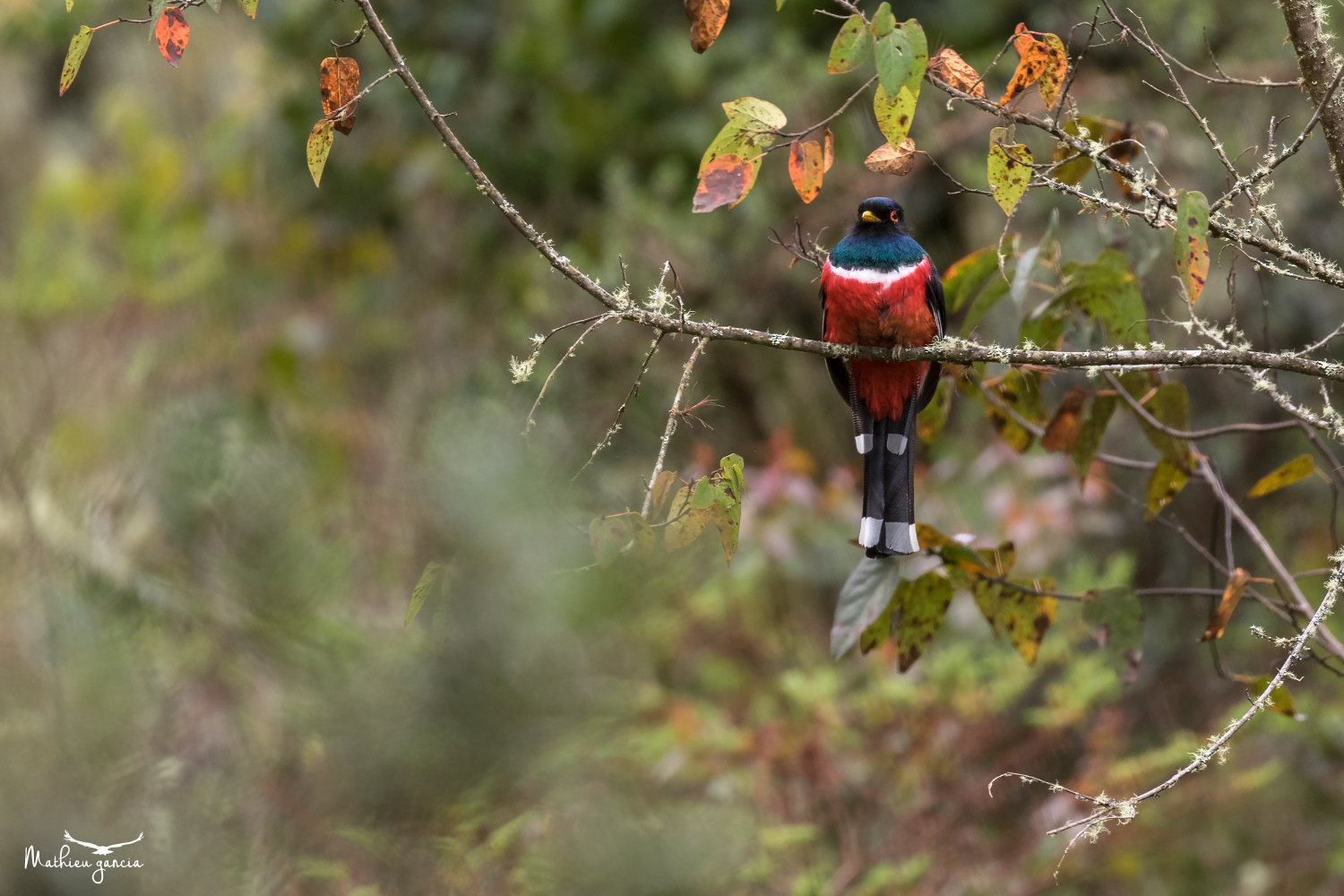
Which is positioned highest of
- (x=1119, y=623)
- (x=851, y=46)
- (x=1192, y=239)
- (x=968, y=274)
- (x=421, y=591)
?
(x=851, y=46)

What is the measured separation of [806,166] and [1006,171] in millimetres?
310

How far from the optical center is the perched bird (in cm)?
214

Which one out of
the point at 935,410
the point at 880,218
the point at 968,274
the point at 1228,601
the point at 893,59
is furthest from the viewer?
the point at 880,218

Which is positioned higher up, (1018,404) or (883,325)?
(883,325)

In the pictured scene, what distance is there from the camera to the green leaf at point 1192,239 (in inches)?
52.6

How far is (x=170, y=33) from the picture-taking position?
1420 mm

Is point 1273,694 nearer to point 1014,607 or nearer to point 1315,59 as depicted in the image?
point 1014,607

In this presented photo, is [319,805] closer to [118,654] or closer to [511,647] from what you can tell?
[511,647]

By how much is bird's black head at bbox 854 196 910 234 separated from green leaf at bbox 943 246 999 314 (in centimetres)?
27

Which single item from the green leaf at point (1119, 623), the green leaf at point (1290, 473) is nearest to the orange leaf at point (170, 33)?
the green leaf at point (1119, 623)

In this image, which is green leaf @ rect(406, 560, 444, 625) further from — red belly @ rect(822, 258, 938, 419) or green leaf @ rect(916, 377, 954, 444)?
green leaf @ rect(916, 377, 954, 444)

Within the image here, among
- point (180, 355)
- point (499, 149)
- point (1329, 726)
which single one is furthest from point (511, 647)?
point (180, 355)

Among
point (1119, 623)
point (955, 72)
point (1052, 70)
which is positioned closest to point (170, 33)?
point (955, 72)

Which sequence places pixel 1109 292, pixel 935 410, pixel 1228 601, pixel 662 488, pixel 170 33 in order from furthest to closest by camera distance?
pixel 935 410 < pixel 1109 292 < pixel 1228 601 < pixel 662 488 < pixel 170 33
